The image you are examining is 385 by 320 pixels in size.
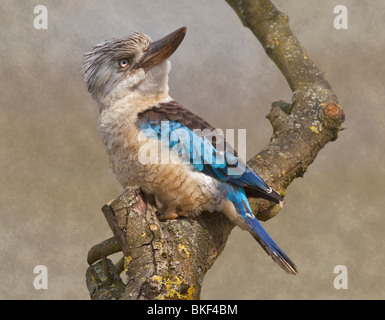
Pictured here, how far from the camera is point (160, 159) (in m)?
2.83

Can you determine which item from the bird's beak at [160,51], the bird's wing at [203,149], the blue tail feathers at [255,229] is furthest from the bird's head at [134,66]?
the blue tail feathers at [255,229]

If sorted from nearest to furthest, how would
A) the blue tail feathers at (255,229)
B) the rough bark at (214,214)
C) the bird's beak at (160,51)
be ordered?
1. the rough bark at (214,214)
2. the blue tail feathers at (255,229)
3. the bird's beak at (160,51)

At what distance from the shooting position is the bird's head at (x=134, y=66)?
121 inches

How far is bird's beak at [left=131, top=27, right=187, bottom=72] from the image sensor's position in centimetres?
305

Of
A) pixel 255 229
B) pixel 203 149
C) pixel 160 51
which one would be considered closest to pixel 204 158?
pixel 203 149

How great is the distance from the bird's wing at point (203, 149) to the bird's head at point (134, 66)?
204 millimetres

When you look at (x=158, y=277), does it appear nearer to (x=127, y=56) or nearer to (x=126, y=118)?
(x=126, y=118)

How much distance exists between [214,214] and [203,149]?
36cm

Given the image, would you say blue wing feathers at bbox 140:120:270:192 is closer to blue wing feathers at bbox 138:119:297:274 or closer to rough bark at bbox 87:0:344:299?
blue wing feathers at bbox 138:119:297:274

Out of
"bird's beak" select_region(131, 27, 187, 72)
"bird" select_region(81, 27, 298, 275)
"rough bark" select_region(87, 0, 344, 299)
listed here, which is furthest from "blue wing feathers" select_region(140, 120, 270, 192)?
"bird's beak" select_region(131, 27, 187, 72)

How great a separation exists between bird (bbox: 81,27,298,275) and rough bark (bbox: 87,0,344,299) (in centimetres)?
14

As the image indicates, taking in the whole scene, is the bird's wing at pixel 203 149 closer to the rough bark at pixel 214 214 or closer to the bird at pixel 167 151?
the bird at pixel 167 151

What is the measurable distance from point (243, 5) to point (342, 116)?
1.18 metres
